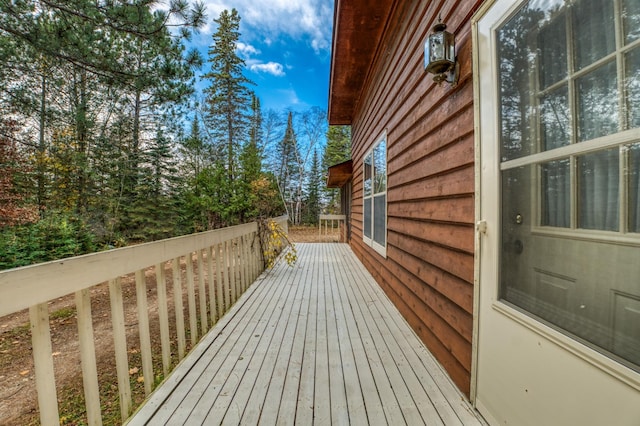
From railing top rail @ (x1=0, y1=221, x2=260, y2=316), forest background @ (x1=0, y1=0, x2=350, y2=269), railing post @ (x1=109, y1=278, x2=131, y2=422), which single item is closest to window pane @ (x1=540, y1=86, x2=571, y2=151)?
railing top rail @ (x1=0, y1=221, x2=260, y2=316)

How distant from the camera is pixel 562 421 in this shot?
96 centimetres

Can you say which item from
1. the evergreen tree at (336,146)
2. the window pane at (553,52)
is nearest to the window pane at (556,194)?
the window pane at (553,52)

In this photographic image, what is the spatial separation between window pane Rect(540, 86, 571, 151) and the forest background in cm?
389

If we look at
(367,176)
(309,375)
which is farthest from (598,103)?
(367,176)

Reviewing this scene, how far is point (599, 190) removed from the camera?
88cm

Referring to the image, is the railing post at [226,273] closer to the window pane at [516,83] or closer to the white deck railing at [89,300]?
the white deck railing at [89,300]

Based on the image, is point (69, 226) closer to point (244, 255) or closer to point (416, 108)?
point (244, 255)

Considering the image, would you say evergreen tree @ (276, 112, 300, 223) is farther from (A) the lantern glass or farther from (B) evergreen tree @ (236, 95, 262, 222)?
(A) the lantern glass

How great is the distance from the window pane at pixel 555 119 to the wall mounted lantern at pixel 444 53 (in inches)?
28.1

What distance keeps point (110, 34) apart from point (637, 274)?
5245 millimetres

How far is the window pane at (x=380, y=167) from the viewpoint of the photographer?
12.2ft

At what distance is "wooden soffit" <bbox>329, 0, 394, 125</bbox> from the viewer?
10.8 ft

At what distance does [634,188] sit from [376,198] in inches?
137

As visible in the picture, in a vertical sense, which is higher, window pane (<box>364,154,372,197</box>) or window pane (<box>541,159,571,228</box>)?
window pane (<box>364,154,372,197</box>)
